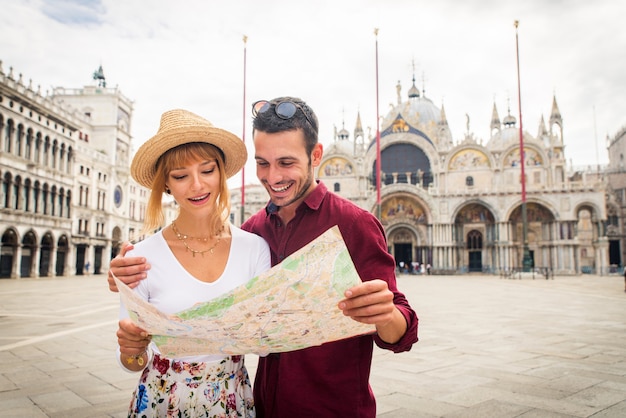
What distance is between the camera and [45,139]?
98.9 feet

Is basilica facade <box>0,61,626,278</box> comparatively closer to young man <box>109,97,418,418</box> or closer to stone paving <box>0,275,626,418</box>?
stone paving <box>0,275,626,418</box>

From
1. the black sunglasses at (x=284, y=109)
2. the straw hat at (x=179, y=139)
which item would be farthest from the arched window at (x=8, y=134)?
the black sunglasses at (x=284, y=109)

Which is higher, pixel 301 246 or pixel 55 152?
pixel 55 152

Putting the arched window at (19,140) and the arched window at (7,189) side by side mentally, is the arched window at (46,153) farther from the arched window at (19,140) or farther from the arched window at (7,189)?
the arched window at (7,189)

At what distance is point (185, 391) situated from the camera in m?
1.84

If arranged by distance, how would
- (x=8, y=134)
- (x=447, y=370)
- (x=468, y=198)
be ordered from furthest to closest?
(x=468, y=198)
(x=8, y=134)
(x=447, y=370)

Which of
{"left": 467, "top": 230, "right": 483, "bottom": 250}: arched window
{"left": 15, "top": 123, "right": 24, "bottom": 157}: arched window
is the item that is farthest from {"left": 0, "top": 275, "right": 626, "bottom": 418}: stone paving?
{"left": 467, "top": 230, "right": 483, "bottom": 250}: arched window

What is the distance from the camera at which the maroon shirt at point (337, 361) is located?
1.86 m

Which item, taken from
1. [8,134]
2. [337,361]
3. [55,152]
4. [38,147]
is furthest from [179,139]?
[55,152]

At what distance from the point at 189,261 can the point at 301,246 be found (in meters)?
0.49

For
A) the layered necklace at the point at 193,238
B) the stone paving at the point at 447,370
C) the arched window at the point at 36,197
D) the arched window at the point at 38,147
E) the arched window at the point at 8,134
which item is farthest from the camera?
the arched window at the point at 38,147

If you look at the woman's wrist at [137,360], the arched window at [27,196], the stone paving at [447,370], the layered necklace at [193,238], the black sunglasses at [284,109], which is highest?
the arched window at [27,196]

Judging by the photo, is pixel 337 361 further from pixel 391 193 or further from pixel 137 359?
pixel 391 193

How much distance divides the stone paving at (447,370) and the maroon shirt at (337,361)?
1.90 meters
